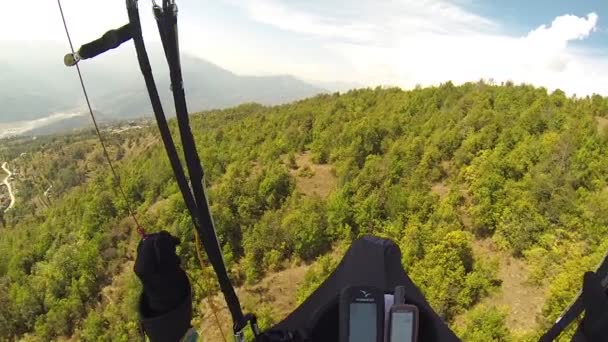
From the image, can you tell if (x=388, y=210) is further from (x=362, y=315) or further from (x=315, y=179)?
(x=362, y=315)

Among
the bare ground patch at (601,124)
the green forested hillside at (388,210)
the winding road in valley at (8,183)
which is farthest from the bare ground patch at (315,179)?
the winding road in valley at (8,183)

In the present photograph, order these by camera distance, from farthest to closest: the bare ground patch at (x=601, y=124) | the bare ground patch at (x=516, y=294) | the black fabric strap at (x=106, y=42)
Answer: the bare ground patch at (x=601, y=124) → the bare ground patch at (x=516, y=294) → the black fabric strap at (x=106, y=42)

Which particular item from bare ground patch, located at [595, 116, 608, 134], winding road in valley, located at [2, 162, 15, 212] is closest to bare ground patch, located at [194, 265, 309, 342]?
bare ground patch, located at [595, 116, 608, 134]

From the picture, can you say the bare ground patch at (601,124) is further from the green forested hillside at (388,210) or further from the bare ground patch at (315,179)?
the bare ground patch at (315,179)

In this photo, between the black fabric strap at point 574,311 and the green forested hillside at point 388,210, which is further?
the green forested hillside at point 388,210

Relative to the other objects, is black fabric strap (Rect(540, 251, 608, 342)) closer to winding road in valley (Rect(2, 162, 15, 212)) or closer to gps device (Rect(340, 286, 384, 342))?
gps device (Rect(340, 286, 384, 342))
